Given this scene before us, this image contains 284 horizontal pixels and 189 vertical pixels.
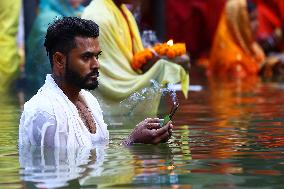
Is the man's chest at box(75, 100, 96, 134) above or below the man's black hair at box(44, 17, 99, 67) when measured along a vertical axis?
below

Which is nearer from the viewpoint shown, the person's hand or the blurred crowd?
the person's hand

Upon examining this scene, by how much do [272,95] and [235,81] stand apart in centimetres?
398

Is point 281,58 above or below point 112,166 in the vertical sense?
above

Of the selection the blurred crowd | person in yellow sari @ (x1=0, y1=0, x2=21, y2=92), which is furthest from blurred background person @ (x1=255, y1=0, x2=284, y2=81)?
person in yellow sari @ (x1=0, y1=0, x2=21, y2=92)

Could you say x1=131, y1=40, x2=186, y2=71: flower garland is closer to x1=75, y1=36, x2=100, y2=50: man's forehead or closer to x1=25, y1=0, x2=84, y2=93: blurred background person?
x1=25, y1=0, x2=84, y2=93: blurred background person

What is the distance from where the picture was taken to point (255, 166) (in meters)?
8.09

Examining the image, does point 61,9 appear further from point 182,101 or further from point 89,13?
point 89,13

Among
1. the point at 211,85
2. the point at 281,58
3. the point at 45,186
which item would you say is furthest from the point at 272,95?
the point at 45,186

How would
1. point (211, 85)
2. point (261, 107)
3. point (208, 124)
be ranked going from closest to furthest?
point (208, 124) < point (261, 107) < point (211, 85)

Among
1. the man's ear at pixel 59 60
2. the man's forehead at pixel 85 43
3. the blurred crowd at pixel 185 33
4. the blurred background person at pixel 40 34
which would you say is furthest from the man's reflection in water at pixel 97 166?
the blurred background person at pixel 40 34

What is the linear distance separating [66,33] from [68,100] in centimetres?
46

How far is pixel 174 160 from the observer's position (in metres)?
8.46

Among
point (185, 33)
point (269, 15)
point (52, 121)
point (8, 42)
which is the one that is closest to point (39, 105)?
point (52, 121)

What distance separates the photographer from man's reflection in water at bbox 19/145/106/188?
741cm
